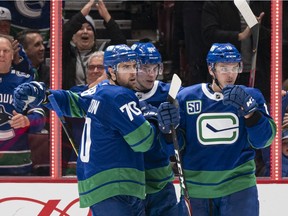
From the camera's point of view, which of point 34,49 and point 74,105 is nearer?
point 74,105

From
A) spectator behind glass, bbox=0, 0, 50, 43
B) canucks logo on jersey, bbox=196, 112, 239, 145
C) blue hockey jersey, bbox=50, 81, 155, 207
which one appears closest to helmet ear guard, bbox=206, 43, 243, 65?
canucks logo on jersey, bbox=196, 112, 239, 145

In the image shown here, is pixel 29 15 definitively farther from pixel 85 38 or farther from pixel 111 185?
pixel 111 185

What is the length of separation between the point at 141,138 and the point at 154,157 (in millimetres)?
434

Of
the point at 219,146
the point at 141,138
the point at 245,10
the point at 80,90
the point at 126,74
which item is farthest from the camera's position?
the point at 80,90

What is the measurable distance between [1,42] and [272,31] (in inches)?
64.5

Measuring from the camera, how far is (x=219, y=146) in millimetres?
5035

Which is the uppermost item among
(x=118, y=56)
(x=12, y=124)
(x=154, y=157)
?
(x=118, y=56)

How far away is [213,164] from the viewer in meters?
5.05

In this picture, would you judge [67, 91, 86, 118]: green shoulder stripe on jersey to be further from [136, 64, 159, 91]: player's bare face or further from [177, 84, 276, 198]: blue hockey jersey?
[177, 84, 276, 198]: blue hockey jersey

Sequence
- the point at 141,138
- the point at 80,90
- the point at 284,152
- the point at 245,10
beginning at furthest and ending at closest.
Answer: the point at 284,152 < the point at 80,90 < the point at 245,10 < the point at 141,138

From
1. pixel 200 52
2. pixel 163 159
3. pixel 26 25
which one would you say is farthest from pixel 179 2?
pixel 163 159

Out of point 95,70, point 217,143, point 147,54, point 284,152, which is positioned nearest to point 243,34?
point 284,152

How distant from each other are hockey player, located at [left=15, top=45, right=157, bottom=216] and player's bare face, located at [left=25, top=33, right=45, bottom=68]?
3.48 feet

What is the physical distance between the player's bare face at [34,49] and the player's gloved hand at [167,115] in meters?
1.39
